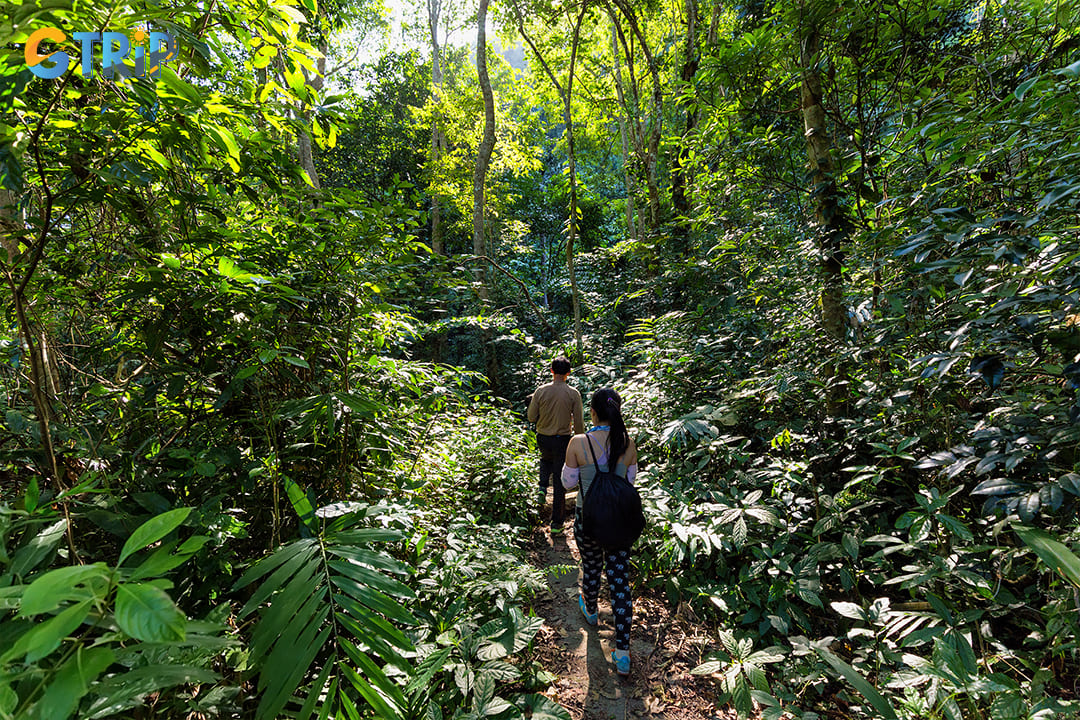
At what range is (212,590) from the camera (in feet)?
5.76

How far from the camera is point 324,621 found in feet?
4.12

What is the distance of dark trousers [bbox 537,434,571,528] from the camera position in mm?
4723

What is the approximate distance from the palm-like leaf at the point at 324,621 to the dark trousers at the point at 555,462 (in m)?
3.33

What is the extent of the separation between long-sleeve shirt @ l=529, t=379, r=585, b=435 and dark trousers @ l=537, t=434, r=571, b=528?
10cm

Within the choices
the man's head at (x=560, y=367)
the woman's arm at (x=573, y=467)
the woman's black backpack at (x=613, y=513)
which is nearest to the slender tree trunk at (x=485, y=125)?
the man's head at (x=560, y=367)

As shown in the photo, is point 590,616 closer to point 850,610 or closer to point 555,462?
point 850,610

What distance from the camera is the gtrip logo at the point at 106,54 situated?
3.75ft

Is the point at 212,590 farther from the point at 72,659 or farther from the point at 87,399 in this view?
the point at 87,399

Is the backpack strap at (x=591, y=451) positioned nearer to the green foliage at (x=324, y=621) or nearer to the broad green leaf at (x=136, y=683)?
the green foliage at (x=324, y=621)

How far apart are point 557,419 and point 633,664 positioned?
2.28 meters

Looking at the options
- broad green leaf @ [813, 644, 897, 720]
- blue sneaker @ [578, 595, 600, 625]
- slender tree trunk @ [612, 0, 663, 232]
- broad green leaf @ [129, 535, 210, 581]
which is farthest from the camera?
slender tree trunk @ [612, 0, 663, 232]

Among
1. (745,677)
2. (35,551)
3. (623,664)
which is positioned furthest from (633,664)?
(35,551)

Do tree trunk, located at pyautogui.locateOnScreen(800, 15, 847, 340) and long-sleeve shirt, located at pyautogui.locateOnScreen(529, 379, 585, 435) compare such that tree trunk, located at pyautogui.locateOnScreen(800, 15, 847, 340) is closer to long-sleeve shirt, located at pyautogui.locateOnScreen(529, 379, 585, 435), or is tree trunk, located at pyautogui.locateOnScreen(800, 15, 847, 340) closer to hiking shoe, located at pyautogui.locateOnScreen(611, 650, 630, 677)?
long-sleeve shirt, located at pyautogui.locateOnScreen(529, 379, 585, 435)

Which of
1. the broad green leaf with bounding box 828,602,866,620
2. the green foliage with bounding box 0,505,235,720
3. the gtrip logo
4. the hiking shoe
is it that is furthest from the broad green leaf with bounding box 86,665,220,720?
the broad green leaf with bounding box 828,602,866,620
